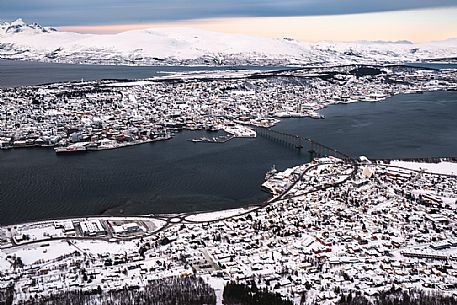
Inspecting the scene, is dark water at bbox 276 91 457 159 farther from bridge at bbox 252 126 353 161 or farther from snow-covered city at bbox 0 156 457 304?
snow-covered city at bbox 0 156 457 304

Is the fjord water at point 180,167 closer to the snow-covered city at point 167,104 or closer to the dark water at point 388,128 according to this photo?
the dark water at point 388,128

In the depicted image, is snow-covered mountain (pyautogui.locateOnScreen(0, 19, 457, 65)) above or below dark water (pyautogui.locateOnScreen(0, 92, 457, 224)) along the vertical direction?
above

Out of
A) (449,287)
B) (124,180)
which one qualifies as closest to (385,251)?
(449,287)

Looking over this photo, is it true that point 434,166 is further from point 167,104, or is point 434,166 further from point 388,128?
point 167,104

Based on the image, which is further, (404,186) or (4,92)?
(4,92)

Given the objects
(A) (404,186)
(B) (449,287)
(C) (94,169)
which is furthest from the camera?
(C) (94,169)

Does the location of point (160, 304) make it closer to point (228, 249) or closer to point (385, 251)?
point (228, 249)

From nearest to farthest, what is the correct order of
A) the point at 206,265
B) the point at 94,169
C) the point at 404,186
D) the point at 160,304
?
the point at 160,304 < the point at 206,265 < the point at 404,186 < the point at 94,169

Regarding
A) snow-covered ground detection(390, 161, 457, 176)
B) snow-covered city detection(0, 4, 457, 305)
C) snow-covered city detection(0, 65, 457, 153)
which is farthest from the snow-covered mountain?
snow-covered ground detection(390, 161, 457, 176)
